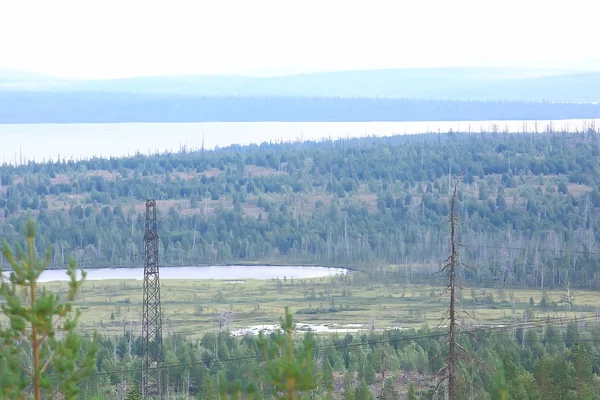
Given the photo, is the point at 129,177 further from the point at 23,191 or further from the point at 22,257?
the point at 22,257

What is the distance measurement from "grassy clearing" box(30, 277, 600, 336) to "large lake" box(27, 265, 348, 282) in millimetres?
3027

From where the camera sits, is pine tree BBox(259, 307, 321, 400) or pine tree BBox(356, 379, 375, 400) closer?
pine tree BBox(259, 307, 321, 400)

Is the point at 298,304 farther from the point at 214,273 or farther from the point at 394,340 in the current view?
the point at 214,273

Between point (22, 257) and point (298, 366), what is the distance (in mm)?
4109

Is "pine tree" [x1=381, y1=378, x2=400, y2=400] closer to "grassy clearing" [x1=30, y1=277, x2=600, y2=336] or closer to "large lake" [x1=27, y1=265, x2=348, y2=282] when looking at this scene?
"grassy clearing" [x1=30, y1=277, x2=600, y2=336]

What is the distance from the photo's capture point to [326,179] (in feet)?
391

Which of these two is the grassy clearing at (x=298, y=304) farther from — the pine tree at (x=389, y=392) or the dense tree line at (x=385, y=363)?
the pine tree at (x=389, y=392)

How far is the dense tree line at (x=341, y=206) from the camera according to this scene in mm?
88000

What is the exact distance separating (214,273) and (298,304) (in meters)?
18.7

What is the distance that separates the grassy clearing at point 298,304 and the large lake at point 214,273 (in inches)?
119

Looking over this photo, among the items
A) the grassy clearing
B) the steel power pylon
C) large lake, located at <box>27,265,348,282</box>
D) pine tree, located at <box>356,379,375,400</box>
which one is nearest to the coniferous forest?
pine tree, located at <box>356,379,375,400</box>

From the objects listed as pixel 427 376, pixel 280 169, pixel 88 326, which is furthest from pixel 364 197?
pixel 427 376

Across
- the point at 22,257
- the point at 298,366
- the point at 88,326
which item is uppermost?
the point at 22,257

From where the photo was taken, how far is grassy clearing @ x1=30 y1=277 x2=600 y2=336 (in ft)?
199
